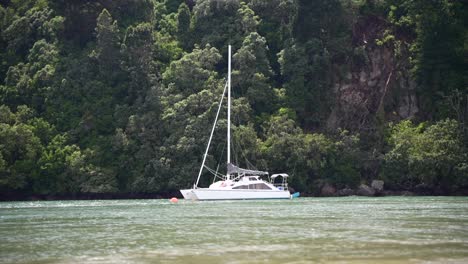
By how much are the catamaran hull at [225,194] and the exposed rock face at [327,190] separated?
8.40 m

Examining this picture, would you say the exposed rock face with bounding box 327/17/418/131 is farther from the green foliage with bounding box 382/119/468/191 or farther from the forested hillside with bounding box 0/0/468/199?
the green foliage with bounding box 382/119/468/191

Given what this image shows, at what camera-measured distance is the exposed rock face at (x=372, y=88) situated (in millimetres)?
64812

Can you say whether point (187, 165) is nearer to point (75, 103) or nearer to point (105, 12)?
point (75, 103)

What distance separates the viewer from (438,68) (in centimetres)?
6253

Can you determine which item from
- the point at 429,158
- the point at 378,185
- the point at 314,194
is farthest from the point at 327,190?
the point at 429,158

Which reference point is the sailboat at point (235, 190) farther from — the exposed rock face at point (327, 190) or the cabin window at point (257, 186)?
the exposed rock face at point (327, 190)

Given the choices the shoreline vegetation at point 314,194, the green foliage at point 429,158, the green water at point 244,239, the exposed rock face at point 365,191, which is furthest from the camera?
the exposed rock face at point 365,191

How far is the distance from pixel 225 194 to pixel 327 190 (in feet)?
41.6

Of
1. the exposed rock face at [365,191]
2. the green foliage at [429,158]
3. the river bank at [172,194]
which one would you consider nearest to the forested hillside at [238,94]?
the green foliage at [429,158]

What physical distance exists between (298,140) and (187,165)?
9.80 meters

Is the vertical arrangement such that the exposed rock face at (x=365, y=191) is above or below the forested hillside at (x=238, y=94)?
below

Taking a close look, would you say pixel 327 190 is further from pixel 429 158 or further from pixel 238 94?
pixel 238 94

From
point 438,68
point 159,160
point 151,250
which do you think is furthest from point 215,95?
point 151,250

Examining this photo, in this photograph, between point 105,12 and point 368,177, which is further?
point 105,12
